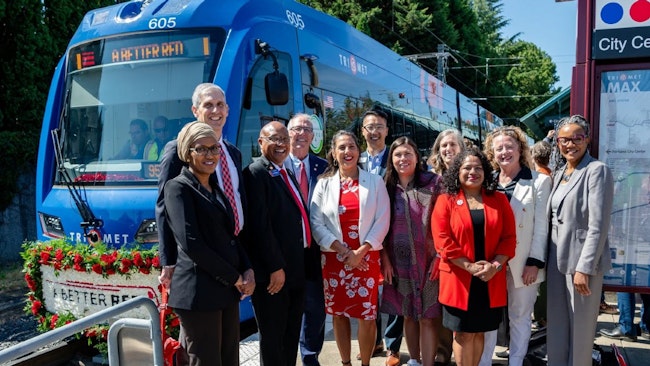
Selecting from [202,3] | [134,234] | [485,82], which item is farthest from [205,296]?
[485,82]

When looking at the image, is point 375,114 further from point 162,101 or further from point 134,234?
point 134,234

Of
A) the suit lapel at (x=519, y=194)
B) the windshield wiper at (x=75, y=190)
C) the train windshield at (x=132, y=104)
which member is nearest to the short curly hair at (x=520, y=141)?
the suit lapel at (x=519, y=194)

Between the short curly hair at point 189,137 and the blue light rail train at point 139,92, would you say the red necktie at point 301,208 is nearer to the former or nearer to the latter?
the short curly hair at point 189,137

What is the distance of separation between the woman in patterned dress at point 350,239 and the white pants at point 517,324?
0.84 meters

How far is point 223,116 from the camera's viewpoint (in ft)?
12.2

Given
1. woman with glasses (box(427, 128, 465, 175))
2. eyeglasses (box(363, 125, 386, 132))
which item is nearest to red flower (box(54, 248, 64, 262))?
eyeglasses (box(363, 125, 386, 132))

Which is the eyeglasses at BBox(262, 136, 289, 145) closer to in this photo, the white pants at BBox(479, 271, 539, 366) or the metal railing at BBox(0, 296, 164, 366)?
the metal railing at BBox(0, 296, 164, 366)

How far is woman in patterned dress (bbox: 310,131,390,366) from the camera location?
394cm

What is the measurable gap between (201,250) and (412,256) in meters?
1.71

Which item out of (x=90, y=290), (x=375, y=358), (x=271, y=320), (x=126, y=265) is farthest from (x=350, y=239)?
(x=90, y=290)

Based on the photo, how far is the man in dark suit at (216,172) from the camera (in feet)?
10.4

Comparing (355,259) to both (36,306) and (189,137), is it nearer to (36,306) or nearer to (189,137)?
(189,137)

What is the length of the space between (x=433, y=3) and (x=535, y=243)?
1033 inches

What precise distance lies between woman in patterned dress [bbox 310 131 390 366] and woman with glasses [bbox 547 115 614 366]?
1.20 meters
